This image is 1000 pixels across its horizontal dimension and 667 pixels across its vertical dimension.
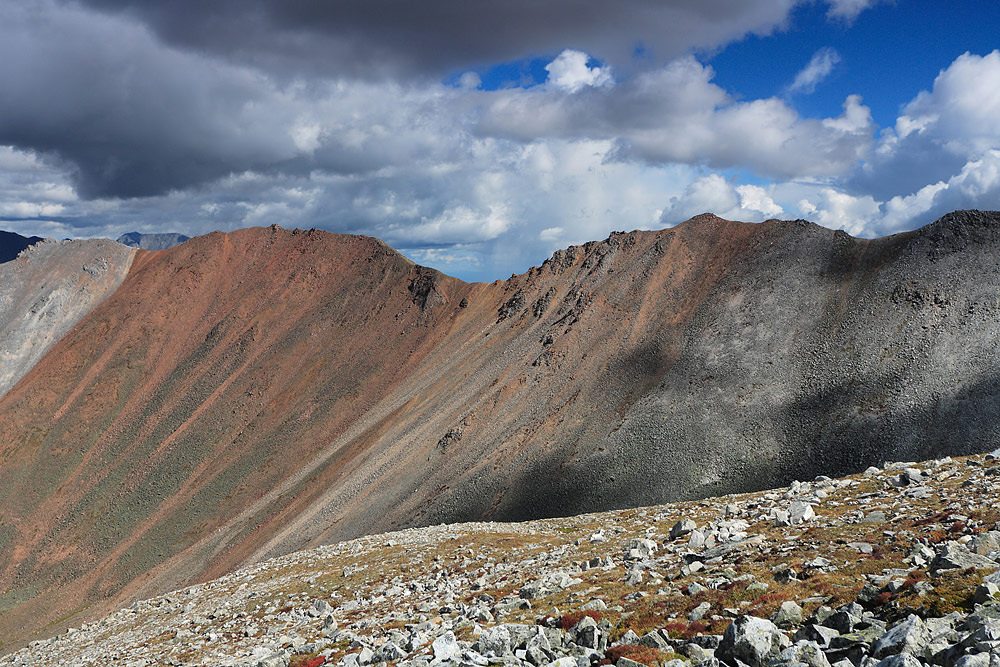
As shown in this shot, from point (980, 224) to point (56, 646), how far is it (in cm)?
10991

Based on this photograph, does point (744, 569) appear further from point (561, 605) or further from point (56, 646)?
point (56, 646)

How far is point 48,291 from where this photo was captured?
547ft

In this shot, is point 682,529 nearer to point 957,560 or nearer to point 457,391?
point 957,560

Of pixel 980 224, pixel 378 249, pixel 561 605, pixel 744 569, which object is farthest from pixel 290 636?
pixel 378 249

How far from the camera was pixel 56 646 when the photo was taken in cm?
4519

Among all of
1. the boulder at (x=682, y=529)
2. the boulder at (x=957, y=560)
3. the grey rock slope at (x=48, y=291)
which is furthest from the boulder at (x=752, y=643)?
the grey rock slope at (x=48, y=291)

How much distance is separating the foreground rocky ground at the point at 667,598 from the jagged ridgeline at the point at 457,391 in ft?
107

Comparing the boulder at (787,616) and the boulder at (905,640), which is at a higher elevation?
the boulder at (905,640)

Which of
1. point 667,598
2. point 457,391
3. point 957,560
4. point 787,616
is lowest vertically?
point 667,598

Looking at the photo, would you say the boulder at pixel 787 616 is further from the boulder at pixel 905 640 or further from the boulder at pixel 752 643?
the boulder at pixel 905 640

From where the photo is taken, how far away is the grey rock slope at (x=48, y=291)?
513ft

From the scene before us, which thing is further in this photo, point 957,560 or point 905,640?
point 957,560

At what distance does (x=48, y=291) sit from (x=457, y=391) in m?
136

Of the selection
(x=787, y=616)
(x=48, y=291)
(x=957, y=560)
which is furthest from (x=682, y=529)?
(x=48, y=291)
